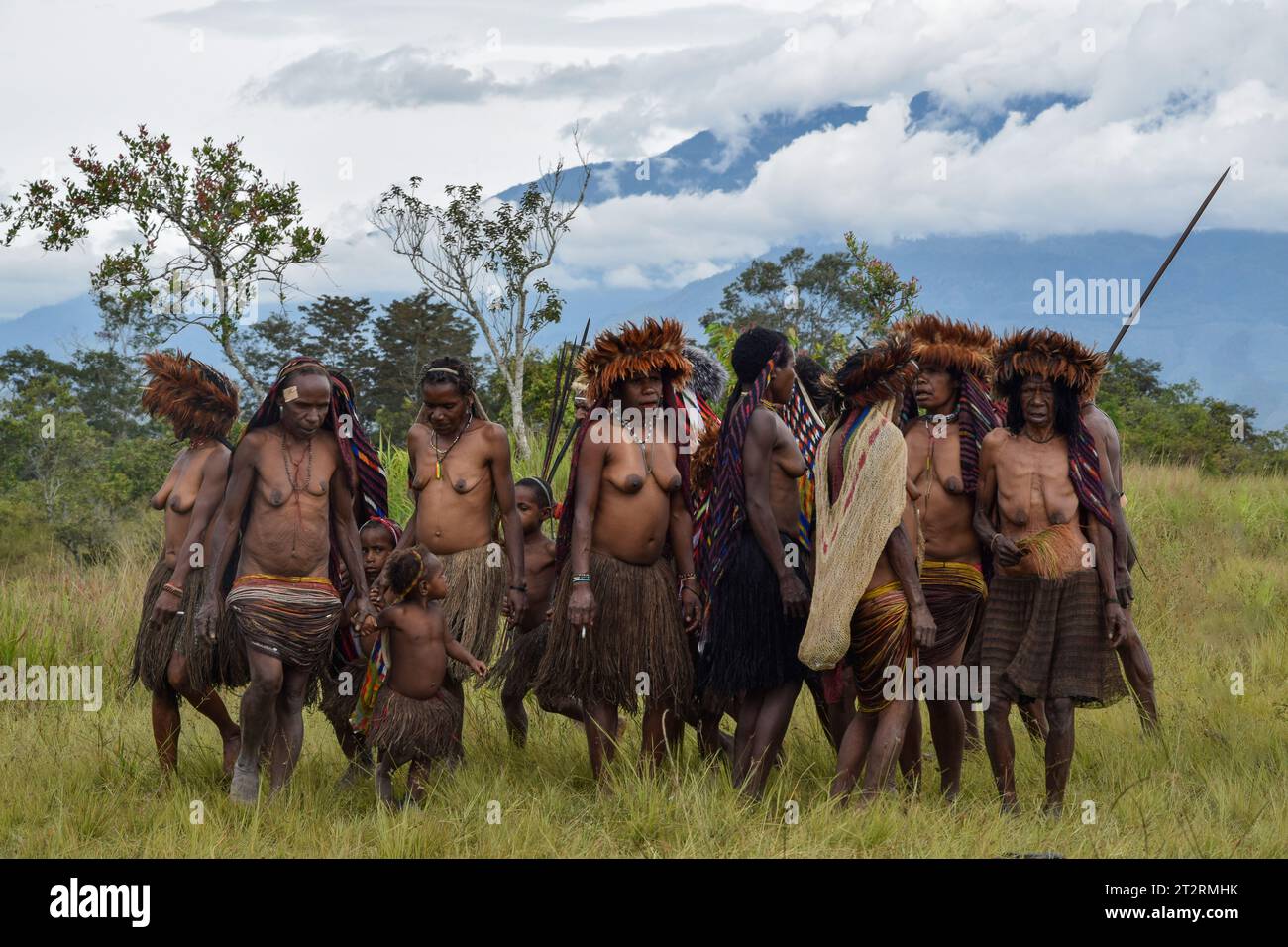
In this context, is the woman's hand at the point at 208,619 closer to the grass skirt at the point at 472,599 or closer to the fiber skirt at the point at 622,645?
the grass skirt at the point at 472,599

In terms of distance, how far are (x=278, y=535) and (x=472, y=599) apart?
106cm

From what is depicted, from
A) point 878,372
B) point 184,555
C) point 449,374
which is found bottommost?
point 184,555

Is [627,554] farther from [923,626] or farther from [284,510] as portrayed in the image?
[284,510]

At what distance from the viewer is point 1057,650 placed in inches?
222

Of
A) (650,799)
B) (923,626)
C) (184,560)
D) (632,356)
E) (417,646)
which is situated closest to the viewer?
(650,799)

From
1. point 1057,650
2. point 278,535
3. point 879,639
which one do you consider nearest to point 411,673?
point 278,535

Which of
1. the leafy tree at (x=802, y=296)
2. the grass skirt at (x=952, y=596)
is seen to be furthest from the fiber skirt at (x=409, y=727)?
the leafy tree at (x=802, y=296)

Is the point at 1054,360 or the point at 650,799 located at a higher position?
the point at 1054,360

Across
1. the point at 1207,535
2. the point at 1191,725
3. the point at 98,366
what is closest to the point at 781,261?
the point at 98,366

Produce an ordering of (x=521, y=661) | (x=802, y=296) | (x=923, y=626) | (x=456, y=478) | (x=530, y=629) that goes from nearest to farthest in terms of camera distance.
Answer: (x=923, y=626), (x=456, y=478), (x=521, y=661), (x=530, y=629), (x=802, y=296)

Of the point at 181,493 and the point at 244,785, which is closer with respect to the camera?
the point at 244,785

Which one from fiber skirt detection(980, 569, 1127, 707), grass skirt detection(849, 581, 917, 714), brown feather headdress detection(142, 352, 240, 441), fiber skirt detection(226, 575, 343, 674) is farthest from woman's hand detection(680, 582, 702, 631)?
brown feather headdress detection(142, 352, 240, 441)

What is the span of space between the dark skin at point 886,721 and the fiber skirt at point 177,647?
9.05 feet

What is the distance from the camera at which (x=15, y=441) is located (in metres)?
20.7
